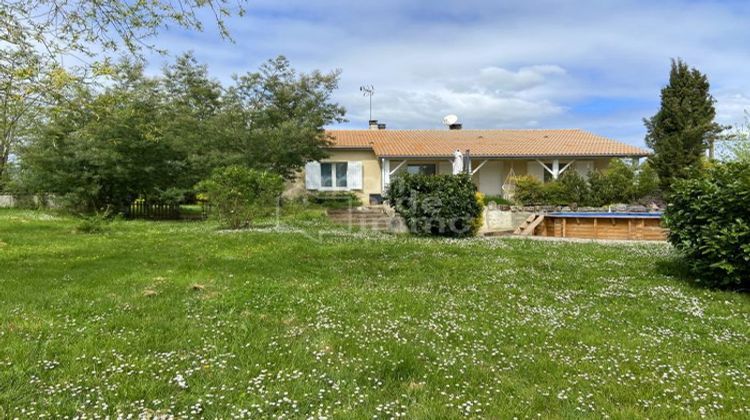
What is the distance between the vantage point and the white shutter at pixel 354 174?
23688 millimetres

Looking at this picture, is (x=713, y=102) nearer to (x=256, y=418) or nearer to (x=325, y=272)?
(x=325, y=272)

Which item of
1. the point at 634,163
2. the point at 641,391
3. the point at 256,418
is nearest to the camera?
the point at 256,418

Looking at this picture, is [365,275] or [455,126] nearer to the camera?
[365,275]

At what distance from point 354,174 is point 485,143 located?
759 cm

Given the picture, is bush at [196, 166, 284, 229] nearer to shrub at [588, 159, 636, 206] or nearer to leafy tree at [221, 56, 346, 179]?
leafy tree at [221, 56, 346, 179]

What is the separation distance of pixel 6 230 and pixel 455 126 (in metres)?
24.6

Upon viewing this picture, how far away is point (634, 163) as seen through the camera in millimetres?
21016

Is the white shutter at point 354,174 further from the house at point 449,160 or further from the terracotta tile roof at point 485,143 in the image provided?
the terracotta tile roof at point 485,143

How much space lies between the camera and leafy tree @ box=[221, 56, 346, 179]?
711 inches

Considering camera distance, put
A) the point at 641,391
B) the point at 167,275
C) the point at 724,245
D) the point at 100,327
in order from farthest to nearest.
Answer: the point at 167,275, the point at 724,245, the point at 100,327, the point at 641,391

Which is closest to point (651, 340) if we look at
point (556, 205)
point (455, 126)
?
point (556, 205)

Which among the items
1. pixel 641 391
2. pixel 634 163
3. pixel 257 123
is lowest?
pixel 641 391

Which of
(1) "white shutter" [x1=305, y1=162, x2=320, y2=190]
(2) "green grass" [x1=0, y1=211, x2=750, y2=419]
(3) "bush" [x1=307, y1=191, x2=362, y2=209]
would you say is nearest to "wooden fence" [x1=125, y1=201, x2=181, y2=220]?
(3) "bush" [x1=307, y1=191, x2=362, y2=209]

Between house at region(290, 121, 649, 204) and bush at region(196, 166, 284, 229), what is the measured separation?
9403 mm
